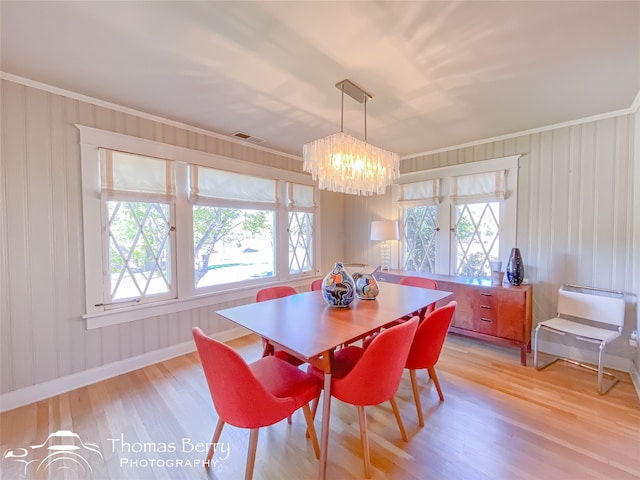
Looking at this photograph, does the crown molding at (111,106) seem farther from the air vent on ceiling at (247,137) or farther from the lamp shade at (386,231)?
the lamp shade at (386,231)

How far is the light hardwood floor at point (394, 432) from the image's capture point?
144 centimetres

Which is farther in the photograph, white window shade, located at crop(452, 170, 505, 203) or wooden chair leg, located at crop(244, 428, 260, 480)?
white window shade, located at crop(452, 170, 505, 203)

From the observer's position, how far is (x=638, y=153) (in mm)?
2205

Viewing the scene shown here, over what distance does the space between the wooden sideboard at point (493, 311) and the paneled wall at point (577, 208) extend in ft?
1.49

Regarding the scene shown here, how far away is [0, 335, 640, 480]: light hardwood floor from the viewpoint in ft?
4.71

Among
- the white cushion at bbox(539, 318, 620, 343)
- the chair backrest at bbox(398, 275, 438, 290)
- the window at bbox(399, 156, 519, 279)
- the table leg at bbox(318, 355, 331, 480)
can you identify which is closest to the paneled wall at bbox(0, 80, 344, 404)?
the table leg at bbox(318, 355, 331, 480)

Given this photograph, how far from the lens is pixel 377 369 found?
133 centimetres

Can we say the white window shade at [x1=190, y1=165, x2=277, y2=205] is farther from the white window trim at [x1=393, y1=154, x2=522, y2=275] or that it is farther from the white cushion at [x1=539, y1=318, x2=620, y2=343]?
the white cushion at [x1=539, y1=318, x2=620, y2=343]

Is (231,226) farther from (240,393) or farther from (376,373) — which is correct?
(376,373)

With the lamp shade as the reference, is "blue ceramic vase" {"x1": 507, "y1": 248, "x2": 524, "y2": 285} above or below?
below

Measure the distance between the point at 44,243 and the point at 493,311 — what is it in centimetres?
401

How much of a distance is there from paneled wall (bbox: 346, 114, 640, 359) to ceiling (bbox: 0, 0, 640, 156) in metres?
0.31

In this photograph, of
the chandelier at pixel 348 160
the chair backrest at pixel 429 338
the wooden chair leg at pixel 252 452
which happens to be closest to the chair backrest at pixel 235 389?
the wooden chair leg at pixel 252 452

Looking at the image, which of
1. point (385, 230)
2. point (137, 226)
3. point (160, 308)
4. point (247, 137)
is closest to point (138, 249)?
point (137, 226)
